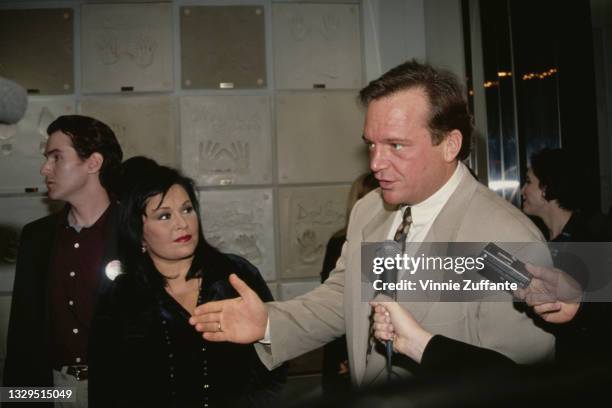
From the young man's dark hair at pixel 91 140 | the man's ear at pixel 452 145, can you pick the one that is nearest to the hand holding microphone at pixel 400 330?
the man's ear at pixel 452 145

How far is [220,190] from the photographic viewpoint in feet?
11.9

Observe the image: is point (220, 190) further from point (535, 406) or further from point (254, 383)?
point (535, 406)

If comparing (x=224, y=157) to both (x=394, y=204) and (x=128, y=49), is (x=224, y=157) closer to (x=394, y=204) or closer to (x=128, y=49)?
(x=128, y=49)

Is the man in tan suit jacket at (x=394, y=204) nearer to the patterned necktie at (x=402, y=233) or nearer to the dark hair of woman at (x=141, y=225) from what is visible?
the patterned necktie at (x=402, y=233)

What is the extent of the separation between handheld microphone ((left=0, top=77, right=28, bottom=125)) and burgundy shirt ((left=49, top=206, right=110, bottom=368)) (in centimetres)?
170

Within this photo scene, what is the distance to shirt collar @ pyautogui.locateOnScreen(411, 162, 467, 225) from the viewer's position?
4.97 feet

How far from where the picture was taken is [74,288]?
211 centimetres

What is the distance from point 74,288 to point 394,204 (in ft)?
4.52

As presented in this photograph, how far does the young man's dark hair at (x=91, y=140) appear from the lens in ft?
7.66

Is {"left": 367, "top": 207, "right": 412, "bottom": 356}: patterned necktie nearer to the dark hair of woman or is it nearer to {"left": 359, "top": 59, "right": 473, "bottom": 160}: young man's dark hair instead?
{"left": 359, "top": 59, "right": 473, "bottom": 160}: young man's dark hair

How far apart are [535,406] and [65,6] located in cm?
396

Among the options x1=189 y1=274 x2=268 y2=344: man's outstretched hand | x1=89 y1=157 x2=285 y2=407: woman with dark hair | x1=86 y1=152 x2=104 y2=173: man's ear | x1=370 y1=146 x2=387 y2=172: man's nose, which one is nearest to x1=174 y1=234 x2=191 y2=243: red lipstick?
x1=89 y1=157 x2=285 y2=407: woman with dark hair

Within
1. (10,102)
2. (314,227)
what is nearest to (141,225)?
(10,102)

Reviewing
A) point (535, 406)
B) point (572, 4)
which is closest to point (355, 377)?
point (535, 406)
